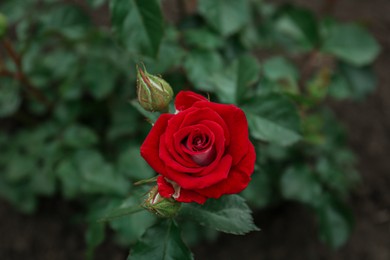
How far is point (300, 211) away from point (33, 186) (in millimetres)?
1227

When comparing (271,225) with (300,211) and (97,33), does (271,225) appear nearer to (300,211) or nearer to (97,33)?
(300,211)

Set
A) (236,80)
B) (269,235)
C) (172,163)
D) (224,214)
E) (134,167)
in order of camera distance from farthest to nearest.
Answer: (269,235) < (134,167) < (236,80) < (224,214) < (172,163)

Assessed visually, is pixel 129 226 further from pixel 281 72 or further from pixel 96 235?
pixel 281 72

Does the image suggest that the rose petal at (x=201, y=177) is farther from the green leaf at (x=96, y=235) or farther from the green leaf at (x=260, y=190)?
the green leaf at (x=260, y=190)

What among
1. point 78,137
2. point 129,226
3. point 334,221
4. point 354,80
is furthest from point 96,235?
point 354,80

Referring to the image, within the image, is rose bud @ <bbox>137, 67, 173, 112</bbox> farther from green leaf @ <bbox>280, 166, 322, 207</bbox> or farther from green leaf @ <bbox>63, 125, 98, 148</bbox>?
green leaf @ <bbox>280, 166, 322, 207</bbox>

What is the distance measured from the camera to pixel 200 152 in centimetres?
71

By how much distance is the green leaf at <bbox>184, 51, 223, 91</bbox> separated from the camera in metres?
1.38

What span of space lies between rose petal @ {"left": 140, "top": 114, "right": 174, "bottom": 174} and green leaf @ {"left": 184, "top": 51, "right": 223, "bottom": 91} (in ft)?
2.06

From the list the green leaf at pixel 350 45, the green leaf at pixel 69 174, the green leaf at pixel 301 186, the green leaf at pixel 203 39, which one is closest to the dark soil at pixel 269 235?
the green leaf at pixel 301 186

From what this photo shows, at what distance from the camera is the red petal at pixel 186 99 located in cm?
78

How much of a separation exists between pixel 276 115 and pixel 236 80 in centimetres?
18

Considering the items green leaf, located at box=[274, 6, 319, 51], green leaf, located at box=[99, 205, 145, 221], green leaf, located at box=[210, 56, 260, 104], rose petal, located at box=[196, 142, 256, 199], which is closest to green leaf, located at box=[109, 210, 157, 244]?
green leaf, located at box=[99, 205, 145, 221]

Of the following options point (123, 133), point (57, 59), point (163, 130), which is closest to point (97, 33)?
point (57, 59)
